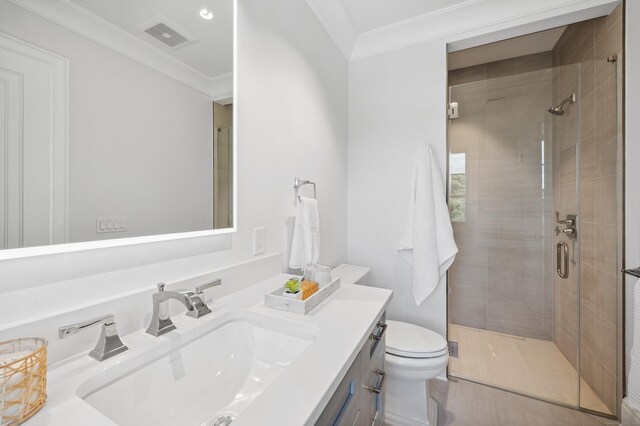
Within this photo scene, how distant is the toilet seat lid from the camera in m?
1.42

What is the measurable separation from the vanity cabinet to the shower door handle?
59.3 inches

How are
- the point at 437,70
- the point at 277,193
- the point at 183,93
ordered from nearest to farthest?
the point at 183,93 → the point at 277,193 → the point at 437,70

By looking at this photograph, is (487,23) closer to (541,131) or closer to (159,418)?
(541,131)

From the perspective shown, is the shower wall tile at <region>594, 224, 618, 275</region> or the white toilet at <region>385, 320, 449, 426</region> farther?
the shower wall tile at <region>594, 224, 618, 275</region>

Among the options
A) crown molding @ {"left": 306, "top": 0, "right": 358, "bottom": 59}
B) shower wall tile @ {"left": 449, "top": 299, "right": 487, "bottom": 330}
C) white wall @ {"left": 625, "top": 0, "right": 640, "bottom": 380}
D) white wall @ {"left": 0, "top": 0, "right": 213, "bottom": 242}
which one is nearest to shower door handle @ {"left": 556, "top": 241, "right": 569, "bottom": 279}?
→ white wall @ {"left": 625, "top": 0, "right": 640, "bottom": 380}

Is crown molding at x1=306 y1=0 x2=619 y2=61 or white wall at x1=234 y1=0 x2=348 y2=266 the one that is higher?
crown molding at x1=306 y1=0 x2=619 y2=61

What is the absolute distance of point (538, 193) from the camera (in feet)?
6.37

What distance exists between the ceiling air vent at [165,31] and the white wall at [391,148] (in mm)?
1460

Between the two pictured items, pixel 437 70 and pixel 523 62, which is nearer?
pixel 437 70

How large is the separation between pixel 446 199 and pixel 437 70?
0.89 meters

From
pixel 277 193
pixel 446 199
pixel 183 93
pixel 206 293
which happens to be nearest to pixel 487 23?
pixel 446 199

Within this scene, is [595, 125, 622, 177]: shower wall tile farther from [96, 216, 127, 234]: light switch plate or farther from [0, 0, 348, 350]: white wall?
[96, 216, 127, 234]: light switch plate

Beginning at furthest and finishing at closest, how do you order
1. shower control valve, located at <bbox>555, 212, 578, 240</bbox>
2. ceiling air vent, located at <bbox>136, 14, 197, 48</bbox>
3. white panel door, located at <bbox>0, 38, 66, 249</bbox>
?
1. shower control valve, located at <bbox>555, 212, 578, 240</bbox>
2. ceiling air vent, located at <bbox>136, 14, 197, 48</bbox>
3. white panel door, located at <bbox>0, 38, 66, 249</bbox>

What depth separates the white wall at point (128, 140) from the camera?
2.11 feet
